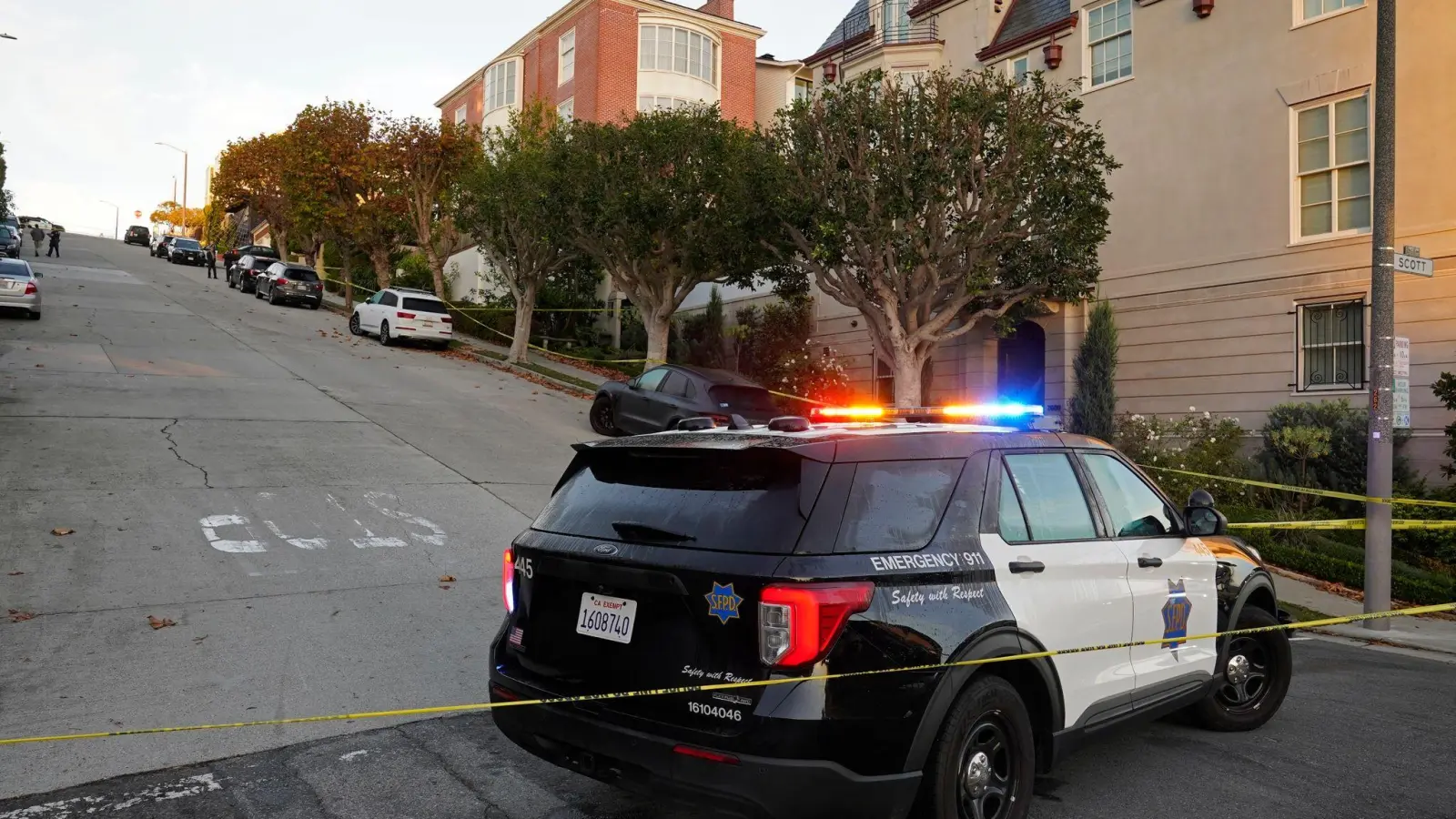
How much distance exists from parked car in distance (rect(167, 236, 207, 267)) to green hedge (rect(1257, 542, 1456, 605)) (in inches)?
2251

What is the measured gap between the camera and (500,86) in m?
44.8

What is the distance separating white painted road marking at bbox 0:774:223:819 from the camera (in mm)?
4160

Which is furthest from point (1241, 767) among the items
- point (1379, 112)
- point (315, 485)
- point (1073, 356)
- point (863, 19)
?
point (863, 19)

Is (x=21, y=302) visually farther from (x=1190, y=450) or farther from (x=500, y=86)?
(x=1190, y=450)

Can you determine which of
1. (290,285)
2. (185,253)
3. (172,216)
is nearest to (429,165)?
(290,285)

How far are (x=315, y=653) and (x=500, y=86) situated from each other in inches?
1664

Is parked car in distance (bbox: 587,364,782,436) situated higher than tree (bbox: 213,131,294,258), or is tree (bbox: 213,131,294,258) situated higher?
tree (bbox: 213,131,294,258)

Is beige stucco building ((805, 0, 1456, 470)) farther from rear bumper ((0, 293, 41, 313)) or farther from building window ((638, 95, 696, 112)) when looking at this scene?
rear bumper ((0, 293, 41, 313))

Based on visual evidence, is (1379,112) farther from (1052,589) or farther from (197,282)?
(197,282)

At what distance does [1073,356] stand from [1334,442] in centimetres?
615

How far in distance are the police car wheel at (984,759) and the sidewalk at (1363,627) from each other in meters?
7.00

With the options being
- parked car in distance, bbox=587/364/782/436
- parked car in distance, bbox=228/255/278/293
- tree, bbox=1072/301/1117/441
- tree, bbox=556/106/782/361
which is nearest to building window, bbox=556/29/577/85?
parked car in distance, bbox=228/255/278/293

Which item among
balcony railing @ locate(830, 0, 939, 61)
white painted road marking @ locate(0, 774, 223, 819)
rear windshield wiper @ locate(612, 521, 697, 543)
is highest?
balcony railing @ locate(830, 0, 939, 61)

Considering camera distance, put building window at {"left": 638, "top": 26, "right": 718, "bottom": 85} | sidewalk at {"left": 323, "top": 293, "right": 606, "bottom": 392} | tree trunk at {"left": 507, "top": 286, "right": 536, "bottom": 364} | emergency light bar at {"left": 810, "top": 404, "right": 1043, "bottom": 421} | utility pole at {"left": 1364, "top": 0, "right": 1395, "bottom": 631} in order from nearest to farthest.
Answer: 1. emergency light bar at {"left": 810, "top": 404, "right": 1043, "bottom": 421}
2. utility pole at {"left": 1364, "top": 0, "right": 1395, "bottom": 631}
3. sidewalk at {"left": 323, "top": 293, "right": 606, "bottom": 392}
4. tree trunk at {"left": 507, "top": 286, "right": 536, "bottom": 364}
5. building window at {"left": 638, "top": 26, "right": 718, "bottom": 85}
